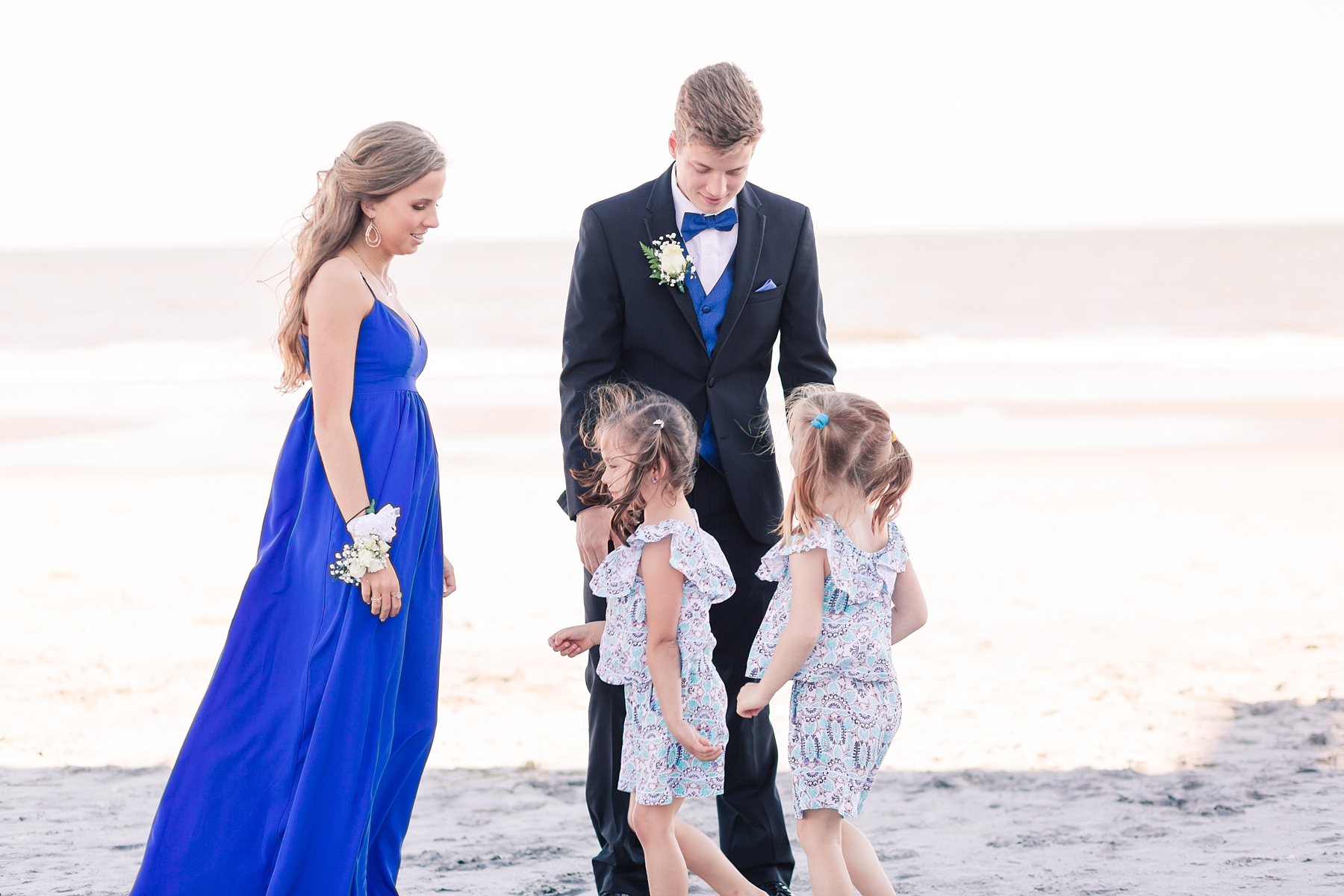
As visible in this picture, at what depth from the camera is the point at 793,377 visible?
9.78ft

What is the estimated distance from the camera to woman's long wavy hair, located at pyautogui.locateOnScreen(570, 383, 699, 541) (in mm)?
2549

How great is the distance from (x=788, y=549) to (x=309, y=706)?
3.51 feet

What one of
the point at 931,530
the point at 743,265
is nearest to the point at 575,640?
the point at 743,265

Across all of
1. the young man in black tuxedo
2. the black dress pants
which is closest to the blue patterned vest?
the young man in black tuxedo

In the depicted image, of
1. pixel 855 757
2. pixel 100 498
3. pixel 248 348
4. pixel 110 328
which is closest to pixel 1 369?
pixel 248 348

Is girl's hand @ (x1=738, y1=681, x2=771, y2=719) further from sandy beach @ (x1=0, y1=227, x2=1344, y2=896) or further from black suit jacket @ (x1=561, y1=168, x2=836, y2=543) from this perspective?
sandy beach @ (x1=0, y1=227, x2=1344, y2=896)

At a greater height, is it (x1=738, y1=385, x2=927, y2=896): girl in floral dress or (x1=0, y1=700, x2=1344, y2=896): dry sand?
(x1=738, y1=385, x2=927, y2=896): girl in floral dress

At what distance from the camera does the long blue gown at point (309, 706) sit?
8.16 feet

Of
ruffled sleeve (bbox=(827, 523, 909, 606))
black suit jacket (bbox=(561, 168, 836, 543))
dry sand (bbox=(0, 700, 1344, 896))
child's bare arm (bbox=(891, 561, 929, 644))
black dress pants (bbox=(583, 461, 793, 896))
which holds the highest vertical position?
black suit jacket (bbox=(561, 168, 836, 543))

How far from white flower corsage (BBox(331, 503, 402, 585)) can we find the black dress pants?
0.58 metres

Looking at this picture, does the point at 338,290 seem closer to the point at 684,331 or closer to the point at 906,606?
the point at 684,331

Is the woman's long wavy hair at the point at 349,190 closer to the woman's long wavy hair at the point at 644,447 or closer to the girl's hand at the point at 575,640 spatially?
the woman's long wavy hair at the point at 644,447

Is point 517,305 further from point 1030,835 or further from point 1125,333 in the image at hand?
point 1030,835

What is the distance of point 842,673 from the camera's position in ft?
8.43
